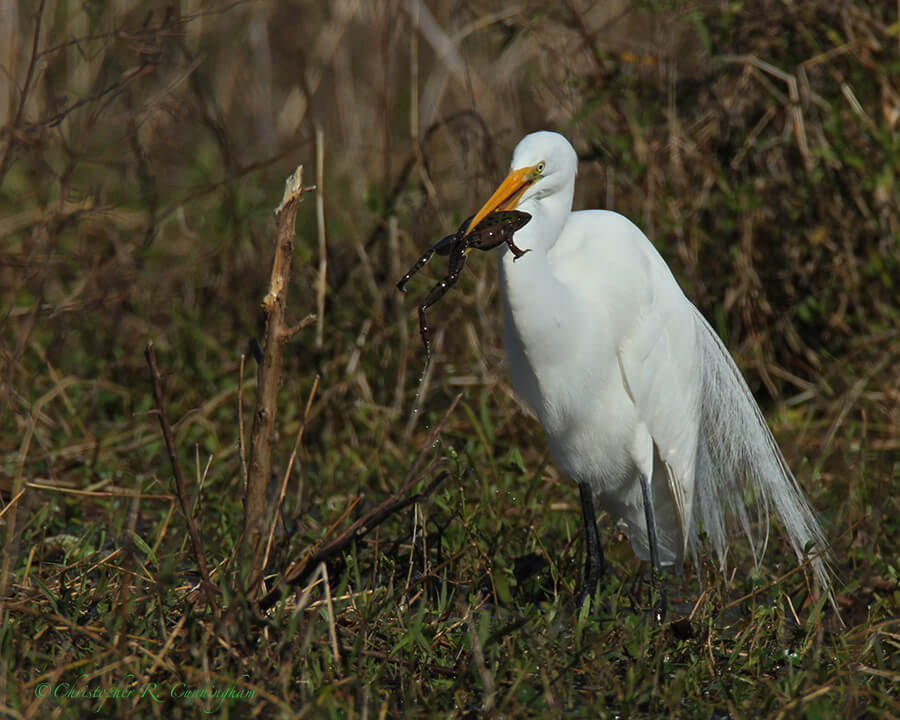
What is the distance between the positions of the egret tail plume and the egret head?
69 centimetres

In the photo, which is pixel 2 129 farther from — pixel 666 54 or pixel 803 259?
pixel 803 259

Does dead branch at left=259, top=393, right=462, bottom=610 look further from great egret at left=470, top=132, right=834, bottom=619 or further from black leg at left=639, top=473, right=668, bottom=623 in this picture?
black leg at left=639, top=473, right=668, bottom=623

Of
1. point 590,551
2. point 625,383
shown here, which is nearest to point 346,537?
point 590,551

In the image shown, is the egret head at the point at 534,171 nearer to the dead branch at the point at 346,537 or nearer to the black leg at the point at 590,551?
the dead branch at the point at 346,537

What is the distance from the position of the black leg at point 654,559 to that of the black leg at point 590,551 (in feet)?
0.41

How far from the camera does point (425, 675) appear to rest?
2033 millimetres

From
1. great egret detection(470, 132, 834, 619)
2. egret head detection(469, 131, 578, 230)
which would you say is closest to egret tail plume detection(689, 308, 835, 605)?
great egret detection(470, 132, 834, 619)

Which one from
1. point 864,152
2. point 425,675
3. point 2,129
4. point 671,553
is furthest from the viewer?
point 864,152

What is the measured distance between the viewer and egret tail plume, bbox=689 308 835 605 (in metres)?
2.70

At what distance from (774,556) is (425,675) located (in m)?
1.30

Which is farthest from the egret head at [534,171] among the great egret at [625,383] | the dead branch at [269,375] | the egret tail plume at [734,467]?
the egret tail plume at [734,467]

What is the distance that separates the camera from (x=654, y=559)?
2.49 m

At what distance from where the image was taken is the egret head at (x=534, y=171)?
2.21 meters

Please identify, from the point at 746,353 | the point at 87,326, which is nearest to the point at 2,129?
the point at 87,326
